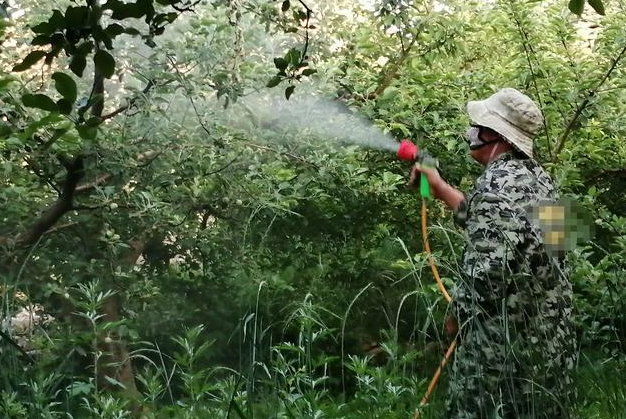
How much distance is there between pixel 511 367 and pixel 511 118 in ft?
3.22

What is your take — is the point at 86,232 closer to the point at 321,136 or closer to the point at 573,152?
the point at 321,136

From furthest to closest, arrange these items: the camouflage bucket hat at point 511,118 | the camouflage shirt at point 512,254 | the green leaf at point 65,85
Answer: the camouflage bucket hat at point 511,118
the camouflage shirt at point 512,254
the green leaf at point 65,85

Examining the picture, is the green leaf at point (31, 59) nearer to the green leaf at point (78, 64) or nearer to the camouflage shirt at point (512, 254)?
the green leaf at point (78, 64)

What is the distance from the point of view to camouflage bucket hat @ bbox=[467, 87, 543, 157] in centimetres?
207

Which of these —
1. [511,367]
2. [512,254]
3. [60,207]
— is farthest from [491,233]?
[60,207]

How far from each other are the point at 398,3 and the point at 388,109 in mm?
448

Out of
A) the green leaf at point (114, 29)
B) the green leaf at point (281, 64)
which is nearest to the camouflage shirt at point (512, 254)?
the green leaf at point (281, 64)

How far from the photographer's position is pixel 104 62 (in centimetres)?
101

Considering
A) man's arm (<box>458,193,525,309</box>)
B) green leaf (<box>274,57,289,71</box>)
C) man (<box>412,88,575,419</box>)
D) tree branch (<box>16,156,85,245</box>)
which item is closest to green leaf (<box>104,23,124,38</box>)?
green leaf (<box>274,57,289,71</box>)

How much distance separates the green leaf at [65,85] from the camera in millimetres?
965

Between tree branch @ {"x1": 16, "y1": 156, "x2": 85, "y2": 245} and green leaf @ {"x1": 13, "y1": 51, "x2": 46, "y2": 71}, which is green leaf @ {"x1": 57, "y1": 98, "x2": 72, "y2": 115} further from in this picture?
tree branch @ {"x1": 16, "y1": 156, "x2": 85, "y2": 245}

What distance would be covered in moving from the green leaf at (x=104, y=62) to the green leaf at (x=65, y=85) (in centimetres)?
4

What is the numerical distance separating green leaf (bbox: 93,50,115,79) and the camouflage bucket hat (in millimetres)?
1235

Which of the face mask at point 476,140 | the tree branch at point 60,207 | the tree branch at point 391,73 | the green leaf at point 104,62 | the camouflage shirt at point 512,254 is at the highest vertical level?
the green leaf at point 104,62
